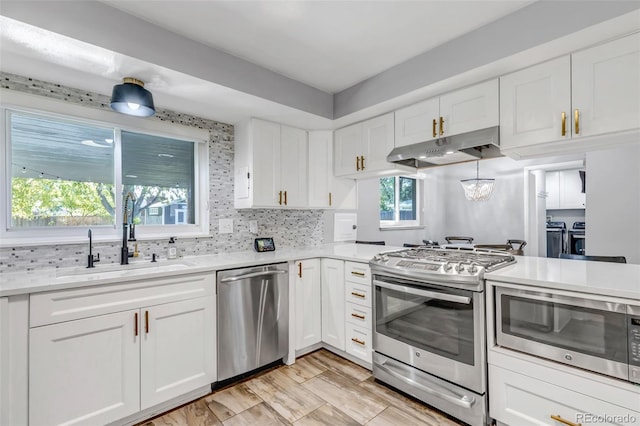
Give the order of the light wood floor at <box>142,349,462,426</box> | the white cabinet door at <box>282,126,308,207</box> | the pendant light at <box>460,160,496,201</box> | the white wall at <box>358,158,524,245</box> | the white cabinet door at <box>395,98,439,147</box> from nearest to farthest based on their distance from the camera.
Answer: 1. the light wood floor at <box>142,349,462,426</box>
2. the white cabinet door at <box>395,98,439,147</box>
3. the white cabinet door at <box>282,126,308,207</box>
4. the pendant light at <box>460,160,496,201</box>
5. the white wall at <box>358,158,524,245</box>

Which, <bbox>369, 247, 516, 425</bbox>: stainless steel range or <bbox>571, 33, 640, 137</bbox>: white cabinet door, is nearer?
<bbox>571, 33, 640, 137</bbox>: white cabinet door

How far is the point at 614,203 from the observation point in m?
2.91

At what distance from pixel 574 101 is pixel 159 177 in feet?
9.85

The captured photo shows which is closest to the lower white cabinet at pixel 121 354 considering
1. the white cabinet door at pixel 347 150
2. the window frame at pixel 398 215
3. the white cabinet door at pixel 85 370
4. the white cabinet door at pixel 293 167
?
the white cabinet door at pixel 85 370

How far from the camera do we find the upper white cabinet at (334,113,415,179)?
2.70 meters

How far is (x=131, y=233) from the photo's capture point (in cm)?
225

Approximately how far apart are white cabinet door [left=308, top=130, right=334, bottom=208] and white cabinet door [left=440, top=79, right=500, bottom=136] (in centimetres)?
127

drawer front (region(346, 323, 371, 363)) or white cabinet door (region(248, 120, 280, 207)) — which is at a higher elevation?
white cabinet door (region(248, 120, 280, 207))

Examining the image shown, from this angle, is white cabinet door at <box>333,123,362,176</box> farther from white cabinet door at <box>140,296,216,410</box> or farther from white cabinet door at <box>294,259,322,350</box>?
white cabinet door at <box>140,296,216,410</box>

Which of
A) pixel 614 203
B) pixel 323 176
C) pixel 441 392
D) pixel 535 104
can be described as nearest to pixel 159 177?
pixel 323 176

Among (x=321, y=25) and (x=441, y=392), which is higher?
(x=321, y=25)

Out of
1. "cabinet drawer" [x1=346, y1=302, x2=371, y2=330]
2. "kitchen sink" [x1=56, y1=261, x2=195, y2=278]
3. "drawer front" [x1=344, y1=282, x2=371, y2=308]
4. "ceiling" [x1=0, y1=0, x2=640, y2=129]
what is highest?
"ceiling" [x1=0, y1=0, x2=640, y2=129]

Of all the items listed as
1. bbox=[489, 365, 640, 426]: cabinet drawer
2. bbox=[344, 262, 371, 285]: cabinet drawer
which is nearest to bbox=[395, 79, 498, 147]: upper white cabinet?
bbox=[344, 262, 371, 285]: cabinet drawer

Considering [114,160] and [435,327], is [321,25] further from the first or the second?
[435,327]
